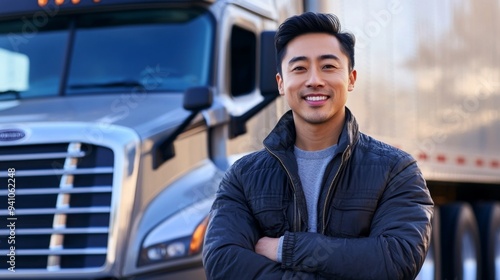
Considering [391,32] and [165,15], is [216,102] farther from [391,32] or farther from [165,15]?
[391,32]

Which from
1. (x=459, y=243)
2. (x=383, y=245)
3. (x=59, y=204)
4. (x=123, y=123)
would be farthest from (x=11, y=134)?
(x=459, y=243)

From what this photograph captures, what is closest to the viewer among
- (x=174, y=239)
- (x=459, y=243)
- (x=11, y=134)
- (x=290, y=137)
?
(x=290, y=137)

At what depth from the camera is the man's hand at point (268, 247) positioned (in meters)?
2.92

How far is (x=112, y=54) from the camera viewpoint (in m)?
5.99

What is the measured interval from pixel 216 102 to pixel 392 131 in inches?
87.5

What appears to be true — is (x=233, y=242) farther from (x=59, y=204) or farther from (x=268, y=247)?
(x=59, y=204)

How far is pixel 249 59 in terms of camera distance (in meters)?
6.31

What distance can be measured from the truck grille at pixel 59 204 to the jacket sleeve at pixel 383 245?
2.54 metres

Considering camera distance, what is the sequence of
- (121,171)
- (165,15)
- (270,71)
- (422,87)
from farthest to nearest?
(422,87), (165,15), (270,71), (121,171)

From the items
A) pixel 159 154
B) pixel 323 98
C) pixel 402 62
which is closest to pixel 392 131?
pixel 402 62

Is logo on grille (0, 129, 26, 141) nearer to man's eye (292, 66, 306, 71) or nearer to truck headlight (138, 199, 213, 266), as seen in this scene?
truck headlight (138, 199, 213, 266)

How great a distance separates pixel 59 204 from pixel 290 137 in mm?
2670

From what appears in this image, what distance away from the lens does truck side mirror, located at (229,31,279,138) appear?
559 centimetres

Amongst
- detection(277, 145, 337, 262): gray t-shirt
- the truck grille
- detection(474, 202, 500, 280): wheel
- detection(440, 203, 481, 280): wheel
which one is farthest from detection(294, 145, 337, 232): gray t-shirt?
detection(474, 202, 500, 280): wheel
